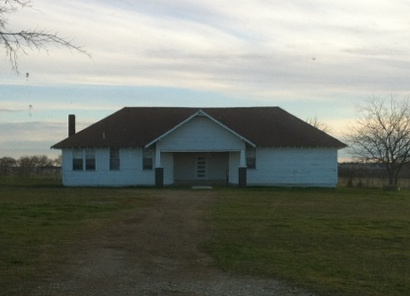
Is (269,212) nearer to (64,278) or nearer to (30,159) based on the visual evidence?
(64,278)

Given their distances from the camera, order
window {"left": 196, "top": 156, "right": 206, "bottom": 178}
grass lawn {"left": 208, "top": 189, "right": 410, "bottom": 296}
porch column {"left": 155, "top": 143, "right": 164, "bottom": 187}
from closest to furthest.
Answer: grass lawn {"left": 208, "top": 189, "right": 410, "bottom": 296} → porch column {"left": 155, "top": 143, "right": 164, "bottom": 187} → window {"left": 196, "top": 156, "right": 206, "bottom": 178}

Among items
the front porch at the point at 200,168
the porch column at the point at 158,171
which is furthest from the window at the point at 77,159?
the front porch at the point at 200,168

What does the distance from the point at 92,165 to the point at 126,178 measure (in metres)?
2.32

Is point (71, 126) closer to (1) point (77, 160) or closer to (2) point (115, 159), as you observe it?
(1) point (77, 160)

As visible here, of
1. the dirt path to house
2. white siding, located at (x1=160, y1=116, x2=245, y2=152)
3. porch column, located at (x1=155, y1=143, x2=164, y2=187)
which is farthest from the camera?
white siding, located at (x1=160, y1=116, x2=245, y2=152)

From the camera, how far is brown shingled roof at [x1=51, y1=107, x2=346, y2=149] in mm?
44250

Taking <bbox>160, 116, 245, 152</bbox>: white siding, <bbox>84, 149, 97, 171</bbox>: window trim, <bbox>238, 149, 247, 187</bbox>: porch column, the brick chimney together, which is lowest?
<bbox>238, 149, 247, 187</bbox>: porch column

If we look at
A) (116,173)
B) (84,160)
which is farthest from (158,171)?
(84,160)

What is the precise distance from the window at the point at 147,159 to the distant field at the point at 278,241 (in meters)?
18.7

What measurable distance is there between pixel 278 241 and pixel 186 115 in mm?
34054

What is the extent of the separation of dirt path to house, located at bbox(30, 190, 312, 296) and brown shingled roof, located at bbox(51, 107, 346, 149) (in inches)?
1072

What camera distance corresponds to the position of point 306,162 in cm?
4422

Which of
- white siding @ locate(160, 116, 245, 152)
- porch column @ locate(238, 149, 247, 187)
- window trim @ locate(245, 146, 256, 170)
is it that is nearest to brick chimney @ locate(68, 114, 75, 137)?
white siding @ locate(160, 116, 245, 152)

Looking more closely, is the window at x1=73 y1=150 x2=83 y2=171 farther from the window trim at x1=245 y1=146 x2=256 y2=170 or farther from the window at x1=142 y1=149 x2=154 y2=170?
the window trim at x1=245 y1=146 x2=256 y2=170
